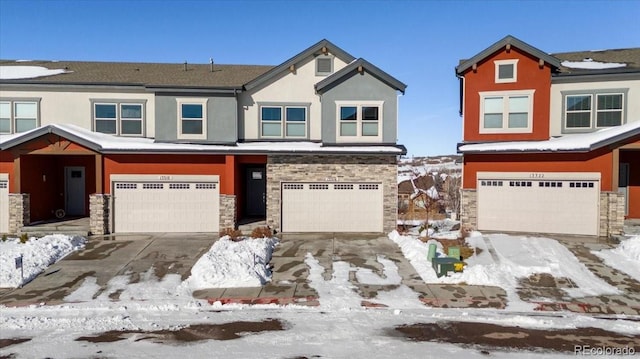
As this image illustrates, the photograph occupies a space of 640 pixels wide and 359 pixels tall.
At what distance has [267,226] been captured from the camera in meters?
18.6

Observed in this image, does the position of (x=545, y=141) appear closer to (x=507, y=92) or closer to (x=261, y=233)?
(x=507, y=92)

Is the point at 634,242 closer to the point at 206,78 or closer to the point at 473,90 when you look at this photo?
the point at 473,90

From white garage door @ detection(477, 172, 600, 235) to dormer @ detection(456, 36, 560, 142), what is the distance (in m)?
2.24

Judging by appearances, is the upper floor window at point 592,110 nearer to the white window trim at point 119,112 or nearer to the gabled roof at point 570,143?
the gabled roof at point 570,143

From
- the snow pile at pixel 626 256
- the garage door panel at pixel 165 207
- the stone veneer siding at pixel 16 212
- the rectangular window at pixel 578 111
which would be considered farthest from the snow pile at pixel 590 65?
the stone veneer siding at pixel 16 212

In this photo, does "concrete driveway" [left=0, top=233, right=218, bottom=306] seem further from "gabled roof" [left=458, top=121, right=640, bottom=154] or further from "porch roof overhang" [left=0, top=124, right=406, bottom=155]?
"gabled roof" [left=458, top=121, right=640, bottom=154]

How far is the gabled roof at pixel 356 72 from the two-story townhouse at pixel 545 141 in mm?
3401

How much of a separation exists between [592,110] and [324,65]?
12782 mm

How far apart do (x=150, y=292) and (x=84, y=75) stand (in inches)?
569

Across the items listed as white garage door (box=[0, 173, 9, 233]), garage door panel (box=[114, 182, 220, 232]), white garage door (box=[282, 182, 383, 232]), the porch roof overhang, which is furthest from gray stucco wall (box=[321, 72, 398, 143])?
white garage door (box=[0, 173, 9, 233])

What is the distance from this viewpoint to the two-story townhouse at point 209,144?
18391 mm

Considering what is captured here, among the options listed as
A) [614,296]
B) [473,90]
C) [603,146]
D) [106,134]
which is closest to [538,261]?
[614,296]

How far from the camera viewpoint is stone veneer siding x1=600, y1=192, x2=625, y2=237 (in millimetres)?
16516

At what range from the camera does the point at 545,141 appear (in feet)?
60.7
